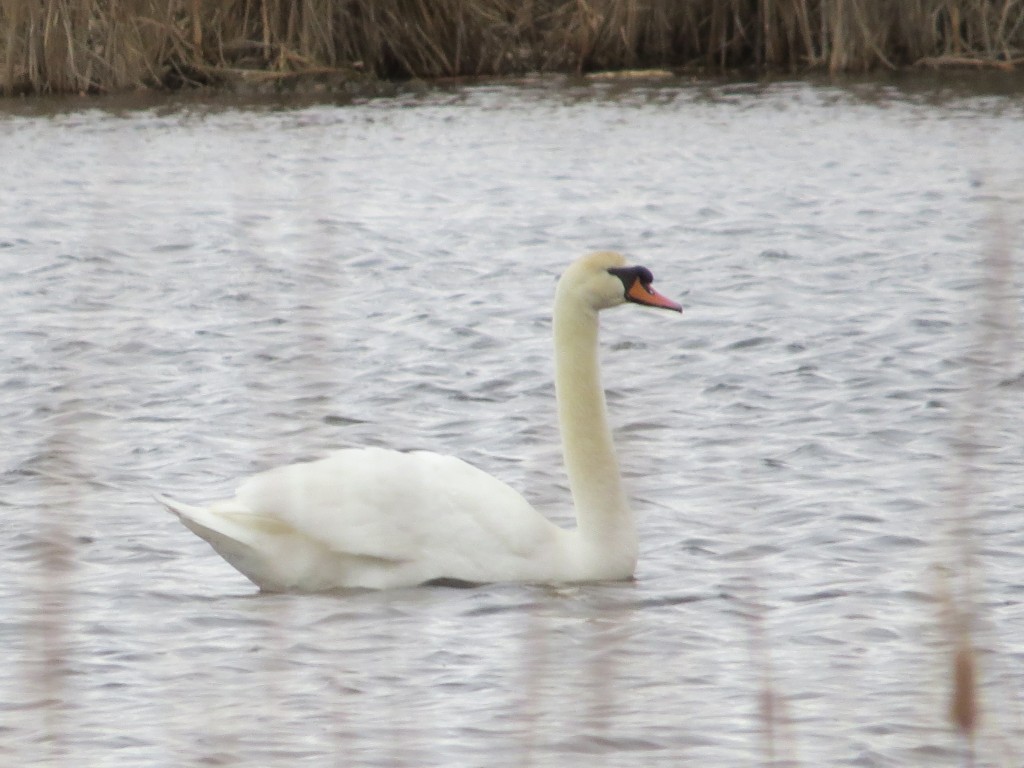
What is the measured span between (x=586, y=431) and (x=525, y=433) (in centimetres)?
201

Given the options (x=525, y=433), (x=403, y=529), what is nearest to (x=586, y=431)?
(x=403, y=529)

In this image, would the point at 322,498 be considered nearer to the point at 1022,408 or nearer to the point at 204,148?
the point at 1022,408

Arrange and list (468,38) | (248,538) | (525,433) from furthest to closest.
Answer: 1. (468,38)
2. (525,433)
3. (248,538)

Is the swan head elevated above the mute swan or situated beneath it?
elevated above

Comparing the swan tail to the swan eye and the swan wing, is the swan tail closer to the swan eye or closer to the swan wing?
the swan wing

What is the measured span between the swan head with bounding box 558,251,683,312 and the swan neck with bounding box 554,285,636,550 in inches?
1.1

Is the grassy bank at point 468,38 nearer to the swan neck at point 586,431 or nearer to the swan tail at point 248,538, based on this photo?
the swan neck at point 586,431

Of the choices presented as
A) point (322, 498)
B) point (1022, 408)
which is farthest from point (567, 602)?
point (1022, 408)

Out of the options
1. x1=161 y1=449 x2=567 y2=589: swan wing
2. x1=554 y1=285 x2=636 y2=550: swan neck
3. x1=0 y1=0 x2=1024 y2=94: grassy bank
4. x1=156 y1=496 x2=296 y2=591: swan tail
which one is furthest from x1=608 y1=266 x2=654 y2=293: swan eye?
x1=0 y1=0 x2=1024 y2=94: grassy bank

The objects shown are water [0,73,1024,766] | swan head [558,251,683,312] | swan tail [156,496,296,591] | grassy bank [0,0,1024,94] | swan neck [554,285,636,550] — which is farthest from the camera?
grassy bank [0,0,1024,94]

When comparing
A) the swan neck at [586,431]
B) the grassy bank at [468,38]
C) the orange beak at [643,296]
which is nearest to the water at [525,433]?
the swan neck at [586,431]

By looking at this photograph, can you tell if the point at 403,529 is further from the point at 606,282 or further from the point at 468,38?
the point at 468,38

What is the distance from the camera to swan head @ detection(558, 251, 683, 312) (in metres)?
5.85

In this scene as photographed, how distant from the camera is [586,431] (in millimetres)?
5699
